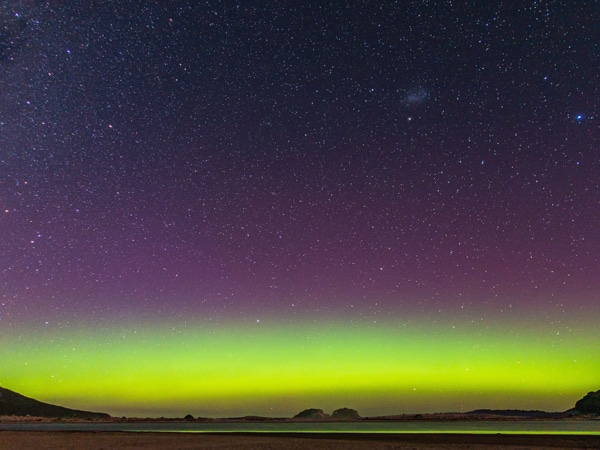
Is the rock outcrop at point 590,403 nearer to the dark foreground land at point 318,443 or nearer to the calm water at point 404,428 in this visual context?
the calm water at point 404,428

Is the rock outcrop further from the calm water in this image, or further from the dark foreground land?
the dark foreground land

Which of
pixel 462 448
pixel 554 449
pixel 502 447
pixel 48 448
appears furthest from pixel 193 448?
pixel 554 449

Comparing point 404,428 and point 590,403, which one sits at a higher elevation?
point 590,403

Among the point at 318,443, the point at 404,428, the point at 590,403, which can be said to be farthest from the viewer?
the point at 590,403

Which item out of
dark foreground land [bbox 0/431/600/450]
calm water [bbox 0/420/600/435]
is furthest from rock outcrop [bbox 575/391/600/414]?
dark foreground land [bbox 0/431/600/450]

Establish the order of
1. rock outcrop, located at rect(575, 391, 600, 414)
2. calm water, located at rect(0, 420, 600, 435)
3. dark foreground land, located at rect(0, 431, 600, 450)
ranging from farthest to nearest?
rock outcrop, located at rect(575, 391, 600, 414), calm water, located at rect(0, 420, 600, 435), dark foreground land, located at rect(0, 431, 600, 450)

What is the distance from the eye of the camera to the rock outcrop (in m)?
190

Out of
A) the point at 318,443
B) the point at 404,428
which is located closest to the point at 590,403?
the point at 404,428

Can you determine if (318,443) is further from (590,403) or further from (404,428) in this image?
(590,403)

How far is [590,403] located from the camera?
192m

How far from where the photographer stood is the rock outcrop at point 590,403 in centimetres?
18962

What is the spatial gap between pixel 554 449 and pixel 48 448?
108 feet

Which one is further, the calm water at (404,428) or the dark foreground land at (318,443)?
the calm water at (404,428)

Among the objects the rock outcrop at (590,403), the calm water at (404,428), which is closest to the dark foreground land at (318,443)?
the calm water at (404,428)
